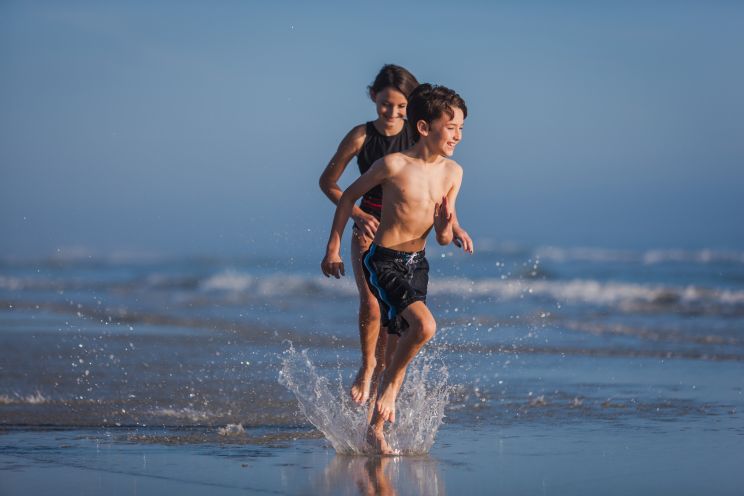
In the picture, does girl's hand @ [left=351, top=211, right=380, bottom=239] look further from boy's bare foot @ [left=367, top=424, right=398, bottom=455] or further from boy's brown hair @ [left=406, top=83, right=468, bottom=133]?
boy's bare foot @ [left=367, top=424, right=398, bottom=455]

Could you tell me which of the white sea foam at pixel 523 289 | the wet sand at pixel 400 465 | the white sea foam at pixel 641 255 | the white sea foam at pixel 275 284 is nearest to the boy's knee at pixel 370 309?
the wet sand at pixel 400 465

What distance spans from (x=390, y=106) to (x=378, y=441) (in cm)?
176

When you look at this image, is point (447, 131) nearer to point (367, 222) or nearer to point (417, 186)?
point (417, 186)

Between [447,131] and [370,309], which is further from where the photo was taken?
[370,309]

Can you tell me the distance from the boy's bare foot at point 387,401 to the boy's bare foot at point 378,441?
85 mm

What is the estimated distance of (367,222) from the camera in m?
5.50

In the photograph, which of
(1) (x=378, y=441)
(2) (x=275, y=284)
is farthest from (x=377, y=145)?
(2) (x=275, y=284)

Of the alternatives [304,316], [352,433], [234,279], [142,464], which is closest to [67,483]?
[142,464]

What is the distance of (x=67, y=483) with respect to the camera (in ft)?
14.9

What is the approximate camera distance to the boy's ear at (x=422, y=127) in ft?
17.3

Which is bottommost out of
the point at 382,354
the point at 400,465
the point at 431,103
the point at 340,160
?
the point at 400,465

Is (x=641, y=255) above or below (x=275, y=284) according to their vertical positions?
above

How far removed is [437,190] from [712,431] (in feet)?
6.39

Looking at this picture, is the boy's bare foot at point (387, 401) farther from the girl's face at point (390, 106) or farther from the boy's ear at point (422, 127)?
the girl's face at point (390, 106)
